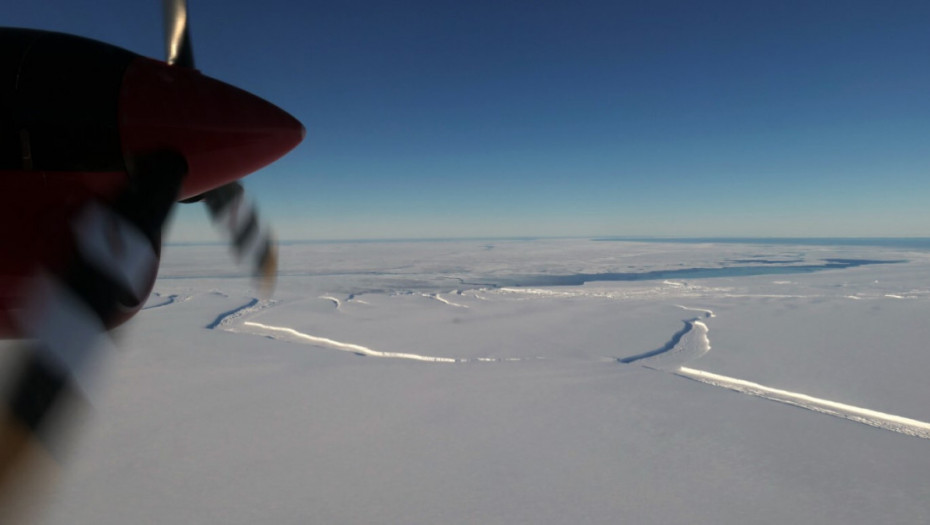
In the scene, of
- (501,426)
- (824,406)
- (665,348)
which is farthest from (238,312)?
(824,406)

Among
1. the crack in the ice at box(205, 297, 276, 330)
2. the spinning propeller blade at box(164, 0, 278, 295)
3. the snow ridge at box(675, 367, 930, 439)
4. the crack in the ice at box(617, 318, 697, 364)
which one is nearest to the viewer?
the spinning propeller blade at box(164, 0, 278, 295)

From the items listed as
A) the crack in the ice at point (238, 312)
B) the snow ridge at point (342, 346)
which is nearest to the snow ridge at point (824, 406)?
the snow ridge at point (342, 346)

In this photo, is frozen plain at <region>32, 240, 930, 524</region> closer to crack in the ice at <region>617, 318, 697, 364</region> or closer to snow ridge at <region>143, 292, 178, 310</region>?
crack in the ice at <region>617, 318, 697, 364</region>

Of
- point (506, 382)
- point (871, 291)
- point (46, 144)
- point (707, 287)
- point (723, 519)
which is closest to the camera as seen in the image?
point (46, 144)

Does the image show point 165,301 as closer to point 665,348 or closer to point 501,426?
point 501,426

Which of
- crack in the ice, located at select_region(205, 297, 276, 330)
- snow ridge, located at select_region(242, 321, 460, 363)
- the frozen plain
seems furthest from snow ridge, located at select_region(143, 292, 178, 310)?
snow ridge, located at select_region(242, 321, 460, 363)

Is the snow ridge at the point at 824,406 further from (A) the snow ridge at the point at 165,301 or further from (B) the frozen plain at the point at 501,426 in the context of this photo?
(A) the snow ridge at the point at 165,301

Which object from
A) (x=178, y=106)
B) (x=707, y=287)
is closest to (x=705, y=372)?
(x=178, y=106)

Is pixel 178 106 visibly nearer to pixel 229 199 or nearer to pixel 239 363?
pixel 229 199
